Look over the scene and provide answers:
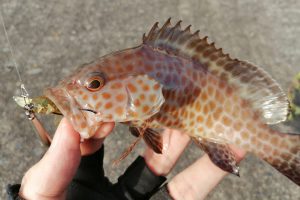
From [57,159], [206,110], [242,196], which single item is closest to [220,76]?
[206,110]

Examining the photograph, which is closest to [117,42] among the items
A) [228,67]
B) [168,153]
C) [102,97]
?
[168,153]

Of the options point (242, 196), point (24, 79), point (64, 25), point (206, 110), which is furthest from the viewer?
point (64, 25)

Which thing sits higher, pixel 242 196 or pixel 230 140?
pixel 230 140

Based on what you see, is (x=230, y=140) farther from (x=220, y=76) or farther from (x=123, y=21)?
(x=123, y=21)

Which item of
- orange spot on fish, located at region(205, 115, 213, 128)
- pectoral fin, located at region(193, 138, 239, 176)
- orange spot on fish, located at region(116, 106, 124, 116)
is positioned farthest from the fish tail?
orange spot on fish, located at region(116, 106, 124, 116)

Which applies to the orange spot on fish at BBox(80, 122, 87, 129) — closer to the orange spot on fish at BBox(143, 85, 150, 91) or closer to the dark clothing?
the orange spot on fish at BBox(143, 85, 150, 91)

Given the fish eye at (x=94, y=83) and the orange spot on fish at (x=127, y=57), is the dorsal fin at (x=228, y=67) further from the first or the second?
the fish eye at (x=94, y=83)
